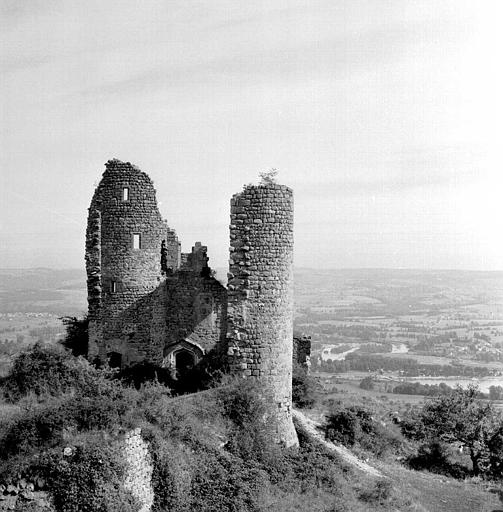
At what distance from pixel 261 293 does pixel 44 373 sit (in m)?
6.99

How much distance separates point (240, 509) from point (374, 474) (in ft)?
21.8

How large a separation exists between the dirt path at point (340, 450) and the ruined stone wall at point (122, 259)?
19.8 feet

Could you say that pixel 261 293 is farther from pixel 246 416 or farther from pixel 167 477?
pixel 167 477

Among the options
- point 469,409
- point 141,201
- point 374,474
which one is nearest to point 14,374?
point 141,201

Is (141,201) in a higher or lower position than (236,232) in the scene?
higher

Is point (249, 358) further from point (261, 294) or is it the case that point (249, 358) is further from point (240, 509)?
point (240, 509)

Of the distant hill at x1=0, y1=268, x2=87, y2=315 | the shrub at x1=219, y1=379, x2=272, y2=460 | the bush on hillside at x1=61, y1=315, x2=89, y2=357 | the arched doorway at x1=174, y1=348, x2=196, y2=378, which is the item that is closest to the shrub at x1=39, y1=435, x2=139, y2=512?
the shrub at x1=219, y1=379, x2=272, y2=460

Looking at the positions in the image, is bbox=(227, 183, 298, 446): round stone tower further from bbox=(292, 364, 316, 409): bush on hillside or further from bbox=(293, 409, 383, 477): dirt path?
bbox=(292, 364, 316, 409): bush on hillside

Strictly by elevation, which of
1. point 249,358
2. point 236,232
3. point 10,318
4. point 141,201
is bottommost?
point 10,318

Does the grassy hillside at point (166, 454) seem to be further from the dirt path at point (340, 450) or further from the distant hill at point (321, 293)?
the distant hill at point (321, 293)

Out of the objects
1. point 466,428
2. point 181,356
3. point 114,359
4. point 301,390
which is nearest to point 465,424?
point 466,428

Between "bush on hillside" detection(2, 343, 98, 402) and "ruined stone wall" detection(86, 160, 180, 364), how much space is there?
87.3 inches

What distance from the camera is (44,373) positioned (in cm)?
1786

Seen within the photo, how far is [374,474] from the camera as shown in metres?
18.6
